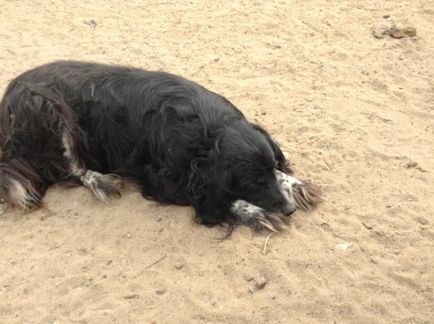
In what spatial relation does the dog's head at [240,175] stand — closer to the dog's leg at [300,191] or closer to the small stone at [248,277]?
the dog's leg at [300,191]

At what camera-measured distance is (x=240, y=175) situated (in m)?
4.15

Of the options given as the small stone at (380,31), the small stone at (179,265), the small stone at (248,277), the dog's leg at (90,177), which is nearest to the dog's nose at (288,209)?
the small stone at (248,277)

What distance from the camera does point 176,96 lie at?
14.5 feet

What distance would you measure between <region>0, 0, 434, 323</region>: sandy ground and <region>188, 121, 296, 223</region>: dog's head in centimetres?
19

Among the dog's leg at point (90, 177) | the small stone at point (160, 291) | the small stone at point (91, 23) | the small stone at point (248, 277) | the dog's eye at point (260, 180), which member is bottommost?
the small stone at point (160, 291)

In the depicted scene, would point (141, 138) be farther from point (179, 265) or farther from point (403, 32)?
point (403, 32)

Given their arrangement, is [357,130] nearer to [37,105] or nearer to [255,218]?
[255,218]

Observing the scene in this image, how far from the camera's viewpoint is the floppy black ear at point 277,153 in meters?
4.46

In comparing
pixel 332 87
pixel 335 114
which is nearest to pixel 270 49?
pixel 332 87

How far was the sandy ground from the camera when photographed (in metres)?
3.74

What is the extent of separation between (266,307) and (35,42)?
4613 millimetres

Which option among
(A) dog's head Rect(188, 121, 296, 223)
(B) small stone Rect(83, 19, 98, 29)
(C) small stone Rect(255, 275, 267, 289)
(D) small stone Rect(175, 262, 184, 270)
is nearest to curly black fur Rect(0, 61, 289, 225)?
(A) dog's head Rect(188, 121, 296, 223)

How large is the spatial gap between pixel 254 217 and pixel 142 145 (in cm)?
106

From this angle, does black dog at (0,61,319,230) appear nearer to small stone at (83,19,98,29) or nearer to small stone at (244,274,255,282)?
small stone at (244,274,255,282)
